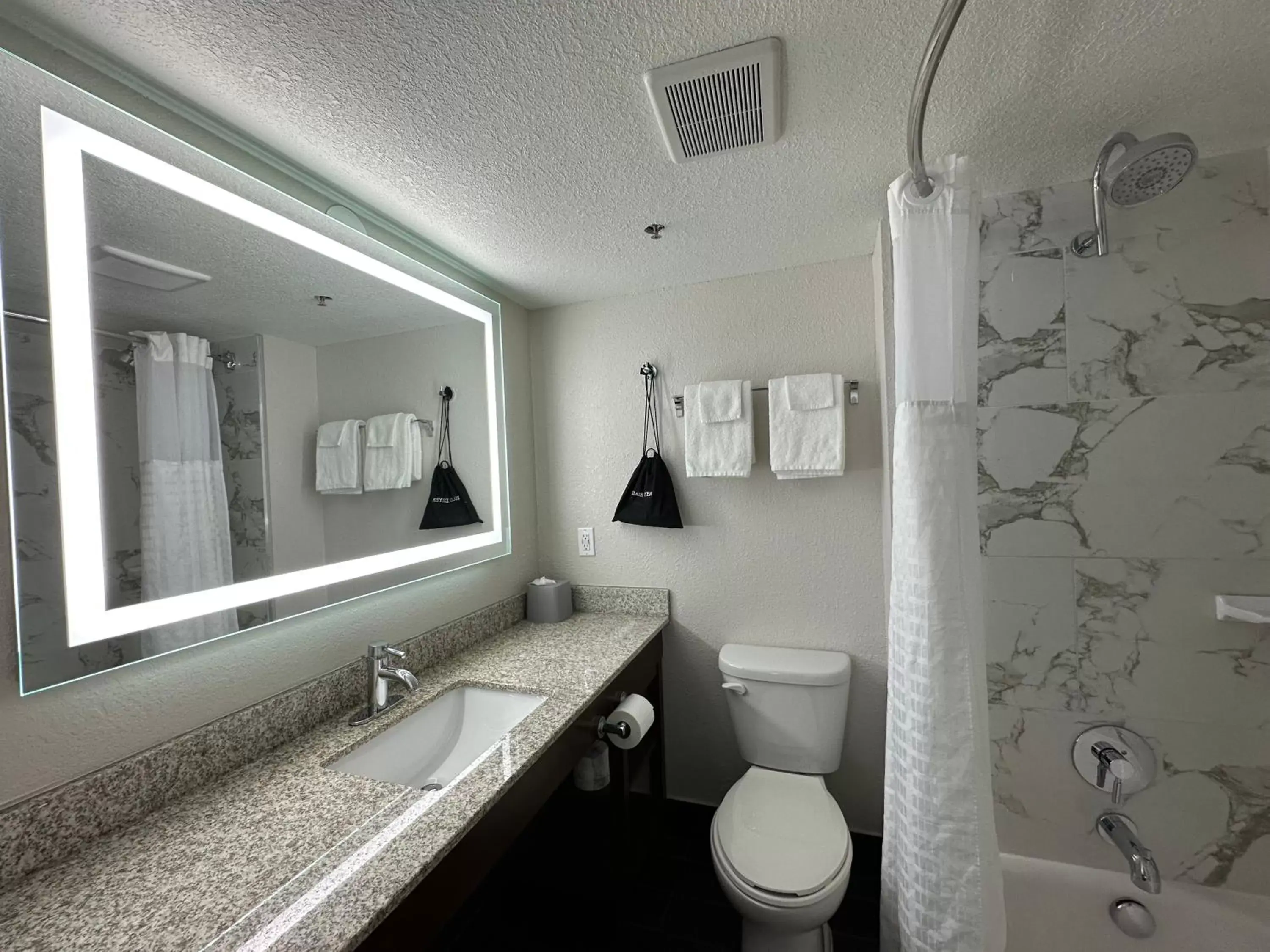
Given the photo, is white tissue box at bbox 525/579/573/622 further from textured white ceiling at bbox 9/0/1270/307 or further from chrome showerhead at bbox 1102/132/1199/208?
chrome showerhead at bbox 1102/132/1199/208

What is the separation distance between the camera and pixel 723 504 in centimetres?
196

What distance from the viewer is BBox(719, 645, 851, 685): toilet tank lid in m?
1.69

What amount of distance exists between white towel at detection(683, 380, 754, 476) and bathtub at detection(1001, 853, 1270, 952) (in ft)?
4.72

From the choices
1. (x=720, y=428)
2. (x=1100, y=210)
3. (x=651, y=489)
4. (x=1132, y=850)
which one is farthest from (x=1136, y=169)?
(x=1132, y=850)

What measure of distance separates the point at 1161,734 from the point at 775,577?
109cm

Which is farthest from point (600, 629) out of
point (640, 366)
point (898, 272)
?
point (898, 272)

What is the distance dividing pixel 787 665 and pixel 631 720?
0.62 meters

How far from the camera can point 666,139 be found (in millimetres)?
1107

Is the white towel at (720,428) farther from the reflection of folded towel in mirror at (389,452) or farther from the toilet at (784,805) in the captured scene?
the reflection of folded towel in mirror at (389,452)

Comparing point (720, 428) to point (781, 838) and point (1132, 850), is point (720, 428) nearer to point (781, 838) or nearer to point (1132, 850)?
point (781, 838)

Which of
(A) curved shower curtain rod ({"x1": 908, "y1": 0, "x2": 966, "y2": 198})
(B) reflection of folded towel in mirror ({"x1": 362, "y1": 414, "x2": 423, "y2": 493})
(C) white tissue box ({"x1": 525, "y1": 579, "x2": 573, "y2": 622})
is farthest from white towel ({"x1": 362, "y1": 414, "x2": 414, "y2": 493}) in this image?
(A) curved shower curtain rod ({"x1": 908, "y1": 0, "x2": 966, "y2": 198})

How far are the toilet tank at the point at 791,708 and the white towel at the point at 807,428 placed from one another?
2.18 ft

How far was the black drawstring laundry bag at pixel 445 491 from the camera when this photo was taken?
165cm

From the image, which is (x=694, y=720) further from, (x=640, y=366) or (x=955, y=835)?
(x=640, y=366)
